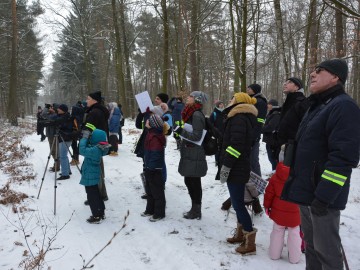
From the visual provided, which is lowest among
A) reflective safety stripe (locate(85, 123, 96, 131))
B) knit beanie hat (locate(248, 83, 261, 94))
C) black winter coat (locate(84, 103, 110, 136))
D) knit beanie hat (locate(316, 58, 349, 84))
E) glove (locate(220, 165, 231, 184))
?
glove (locate(220, 165, 231, 184))

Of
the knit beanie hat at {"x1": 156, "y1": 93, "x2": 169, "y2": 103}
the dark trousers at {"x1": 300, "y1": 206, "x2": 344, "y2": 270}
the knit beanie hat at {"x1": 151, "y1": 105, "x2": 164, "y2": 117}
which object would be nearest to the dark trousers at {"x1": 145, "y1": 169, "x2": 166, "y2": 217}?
the knit beanie hat at {"x1": 151, "y1": 105, "x2": 164, "y2": 117}

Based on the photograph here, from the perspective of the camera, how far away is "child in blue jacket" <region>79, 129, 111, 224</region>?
514 cm

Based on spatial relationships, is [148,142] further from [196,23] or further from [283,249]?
[196,23]

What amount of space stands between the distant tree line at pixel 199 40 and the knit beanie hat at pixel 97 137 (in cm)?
414

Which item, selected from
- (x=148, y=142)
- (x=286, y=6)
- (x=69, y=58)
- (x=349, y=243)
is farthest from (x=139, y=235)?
(x=69, y=58)

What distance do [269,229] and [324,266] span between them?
232 centimetres

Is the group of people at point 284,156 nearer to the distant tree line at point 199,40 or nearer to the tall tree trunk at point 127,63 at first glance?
the distant tree line at point 199,40

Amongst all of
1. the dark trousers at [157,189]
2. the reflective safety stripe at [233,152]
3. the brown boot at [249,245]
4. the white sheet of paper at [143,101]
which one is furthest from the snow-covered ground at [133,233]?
the white sheet of paper at [143,101]

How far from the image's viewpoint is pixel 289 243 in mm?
3922

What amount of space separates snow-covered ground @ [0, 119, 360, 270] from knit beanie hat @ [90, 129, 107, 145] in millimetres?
1433

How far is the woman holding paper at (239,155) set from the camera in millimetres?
4055

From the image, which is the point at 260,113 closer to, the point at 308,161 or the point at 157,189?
the point at 157,189

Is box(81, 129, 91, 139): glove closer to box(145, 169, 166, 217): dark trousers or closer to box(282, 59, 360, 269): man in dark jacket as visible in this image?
box(145, 169, 166, 217): dark trousers

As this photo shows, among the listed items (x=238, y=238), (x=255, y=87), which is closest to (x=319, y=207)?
(x=238, y=238)
